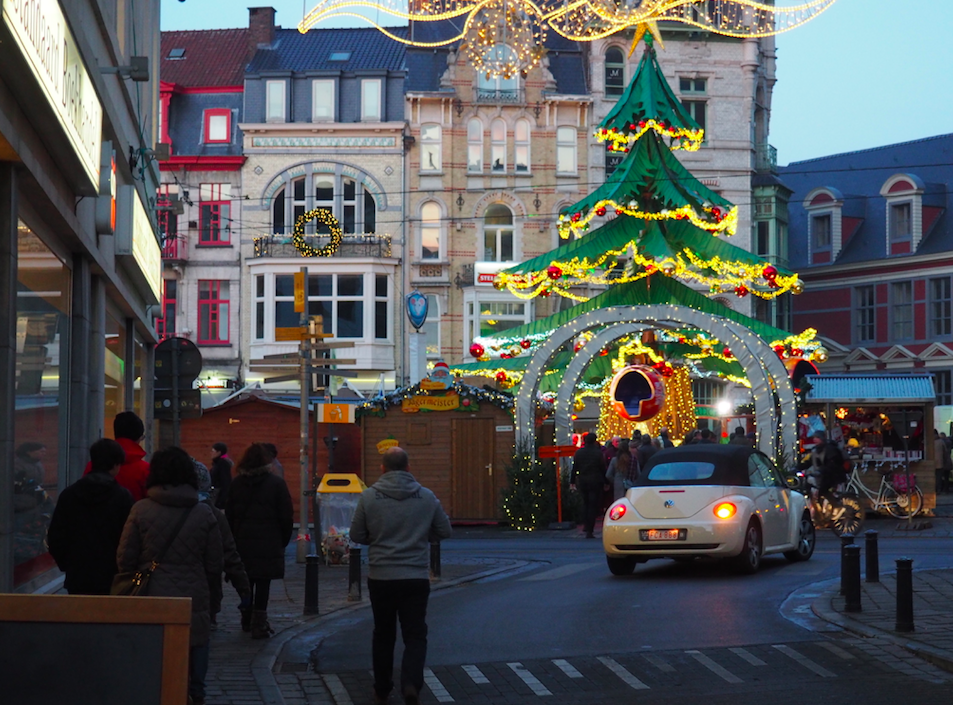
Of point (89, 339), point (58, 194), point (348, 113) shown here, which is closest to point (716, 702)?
point (58, 194)

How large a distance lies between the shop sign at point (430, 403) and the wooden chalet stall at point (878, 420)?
22.2 ft

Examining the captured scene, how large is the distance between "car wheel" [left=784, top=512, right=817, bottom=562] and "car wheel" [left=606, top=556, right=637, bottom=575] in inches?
95.0

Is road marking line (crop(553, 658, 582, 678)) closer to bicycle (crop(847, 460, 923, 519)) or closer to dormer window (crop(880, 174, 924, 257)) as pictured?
bicycle (crop(847, 460, 923, 519))

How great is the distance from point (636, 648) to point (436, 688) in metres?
2.10

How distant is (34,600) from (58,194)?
788 cm

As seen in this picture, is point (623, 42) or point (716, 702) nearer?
point (716, 702)

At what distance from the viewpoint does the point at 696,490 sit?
17.4 metres

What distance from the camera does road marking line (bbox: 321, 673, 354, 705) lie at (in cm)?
983

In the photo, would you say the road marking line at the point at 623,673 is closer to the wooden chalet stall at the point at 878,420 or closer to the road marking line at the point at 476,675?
the road marking line at the point at 476,675

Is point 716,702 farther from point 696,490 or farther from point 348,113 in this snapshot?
point 348,113

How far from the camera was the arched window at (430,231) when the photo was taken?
50.9 metres

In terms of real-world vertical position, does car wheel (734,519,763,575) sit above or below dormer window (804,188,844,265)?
below

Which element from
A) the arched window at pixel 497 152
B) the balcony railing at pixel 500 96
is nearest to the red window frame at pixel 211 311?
the arched window at pixel 497 152

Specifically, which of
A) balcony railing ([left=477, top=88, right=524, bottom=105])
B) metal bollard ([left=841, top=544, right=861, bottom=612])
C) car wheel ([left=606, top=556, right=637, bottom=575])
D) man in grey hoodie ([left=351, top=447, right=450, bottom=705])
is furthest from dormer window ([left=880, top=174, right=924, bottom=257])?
man in grey hoodie ([left=351, top=447, right=450, bottom=705])
